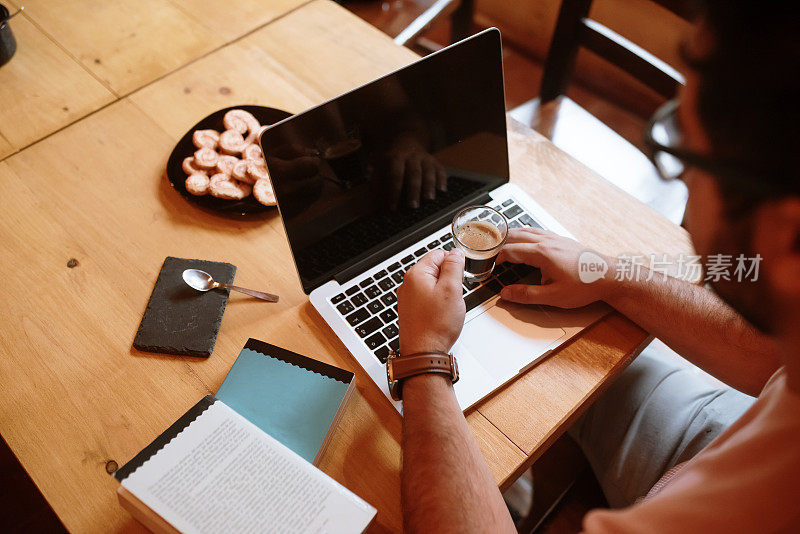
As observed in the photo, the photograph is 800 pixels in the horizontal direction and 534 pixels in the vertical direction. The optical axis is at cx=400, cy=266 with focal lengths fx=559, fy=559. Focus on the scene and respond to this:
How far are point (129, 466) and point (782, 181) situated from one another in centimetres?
79

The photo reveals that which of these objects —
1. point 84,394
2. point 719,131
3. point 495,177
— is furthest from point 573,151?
point 84,394

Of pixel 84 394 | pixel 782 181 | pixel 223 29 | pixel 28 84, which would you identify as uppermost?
pixel 782 181

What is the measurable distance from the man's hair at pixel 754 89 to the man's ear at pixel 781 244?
1 cm

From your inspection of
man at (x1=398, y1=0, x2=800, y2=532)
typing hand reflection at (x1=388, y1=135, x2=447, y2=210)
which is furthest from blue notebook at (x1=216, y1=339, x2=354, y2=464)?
typing hand reflection at (x1=388, y1=135, x2=447, y2=210)

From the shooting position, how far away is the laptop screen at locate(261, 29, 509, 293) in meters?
0.86

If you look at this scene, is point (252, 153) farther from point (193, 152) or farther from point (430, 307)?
point (430, 307)

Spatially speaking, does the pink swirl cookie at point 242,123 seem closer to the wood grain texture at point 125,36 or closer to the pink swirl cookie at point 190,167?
the pink swirl cookie at point 190,167

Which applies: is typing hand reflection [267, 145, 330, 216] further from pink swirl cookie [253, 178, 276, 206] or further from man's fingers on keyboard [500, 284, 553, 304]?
man's fingers on keyboard [500, 284, 553, 304]

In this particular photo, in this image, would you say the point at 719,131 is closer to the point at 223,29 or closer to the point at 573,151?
the point at 573,151

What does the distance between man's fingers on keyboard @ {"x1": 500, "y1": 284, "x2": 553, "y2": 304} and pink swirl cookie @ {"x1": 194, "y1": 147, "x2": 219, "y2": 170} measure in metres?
0.61

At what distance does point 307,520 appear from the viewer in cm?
68

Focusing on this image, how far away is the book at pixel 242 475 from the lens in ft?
2.22

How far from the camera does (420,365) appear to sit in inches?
32.1

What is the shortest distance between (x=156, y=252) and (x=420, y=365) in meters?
0.54
